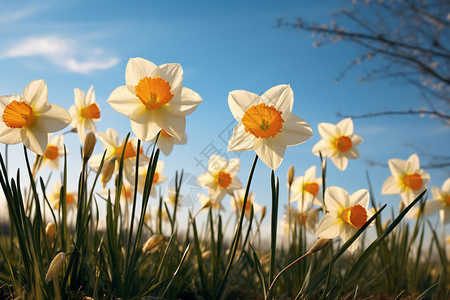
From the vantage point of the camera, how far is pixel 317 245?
1.23 m

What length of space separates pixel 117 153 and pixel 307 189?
1258 millimetres

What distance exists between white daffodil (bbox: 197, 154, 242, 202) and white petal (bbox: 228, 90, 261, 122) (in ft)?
3.00

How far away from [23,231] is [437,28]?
7133 mm

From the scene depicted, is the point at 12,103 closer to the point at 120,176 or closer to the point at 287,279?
the point at 120,176

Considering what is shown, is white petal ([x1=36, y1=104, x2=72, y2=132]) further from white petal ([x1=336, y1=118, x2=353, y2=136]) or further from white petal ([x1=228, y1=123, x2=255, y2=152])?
white petal ([x1=336, y1=118, x2=353, y2=136])

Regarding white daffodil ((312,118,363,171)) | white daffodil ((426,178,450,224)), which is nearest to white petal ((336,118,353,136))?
white daffodil ((312,118,363,171))

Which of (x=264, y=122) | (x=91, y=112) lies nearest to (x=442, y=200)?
(x=264, y=122)

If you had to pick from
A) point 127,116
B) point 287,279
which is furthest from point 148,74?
point 287,279

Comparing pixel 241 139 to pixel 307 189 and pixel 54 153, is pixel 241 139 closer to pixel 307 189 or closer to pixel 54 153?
pixel 307 189

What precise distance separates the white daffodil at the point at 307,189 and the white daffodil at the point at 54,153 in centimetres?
159

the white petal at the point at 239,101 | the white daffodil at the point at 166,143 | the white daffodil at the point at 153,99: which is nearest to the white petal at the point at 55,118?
the white daffodil at the point at 153,99

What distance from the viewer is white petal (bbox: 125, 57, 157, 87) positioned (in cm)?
131

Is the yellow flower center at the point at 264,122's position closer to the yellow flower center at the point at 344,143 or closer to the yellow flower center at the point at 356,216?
the yellow flower center at the point at 356,216

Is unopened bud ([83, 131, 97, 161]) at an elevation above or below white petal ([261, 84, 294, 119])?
below
